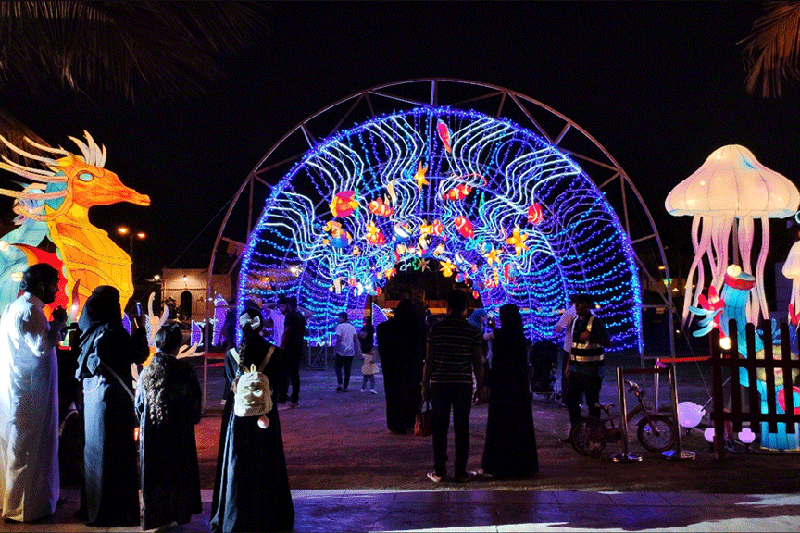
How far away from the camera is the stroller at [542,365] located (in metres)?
12.1

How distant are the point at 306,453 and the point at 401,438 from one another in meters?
1.40

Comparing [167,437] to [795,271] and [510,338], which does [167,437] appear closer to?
[510,338]

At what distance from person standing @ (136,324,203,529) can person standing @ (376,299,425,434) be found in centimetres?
458

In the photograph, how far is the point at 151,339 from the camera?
748cm

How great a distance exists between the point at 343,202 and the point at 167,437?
26.7ft

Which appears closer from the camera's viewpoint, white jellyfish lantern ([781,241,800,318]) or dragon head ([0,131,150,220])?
dragon head ([0,131,150,220])

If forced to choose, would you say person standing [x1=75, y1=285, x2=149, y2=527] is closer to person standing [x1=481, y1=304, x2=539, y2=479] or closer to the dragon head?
the dragon head

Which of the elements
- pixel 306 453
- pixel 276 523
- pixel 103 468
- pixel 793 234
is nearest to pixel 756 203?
pixel 306 453

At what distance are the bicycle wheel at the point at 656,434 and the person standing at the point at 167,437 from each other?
4.50m

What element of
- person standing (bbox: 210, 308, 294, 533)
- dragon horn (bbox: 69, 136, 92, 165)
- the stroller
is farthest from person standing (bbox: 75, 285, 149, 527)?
the stroller

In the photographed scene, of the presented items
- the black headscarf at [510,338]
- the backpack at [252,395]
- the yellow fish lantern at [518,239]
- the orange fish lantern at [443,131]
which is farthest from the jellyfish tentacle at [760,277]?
the yellow fish lantern at [518,239]

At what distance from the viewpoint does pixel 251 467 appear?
16.4 feet

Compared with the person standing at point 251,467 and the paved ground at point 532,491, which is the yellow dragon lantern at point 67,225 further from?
the person standing at point 251,467

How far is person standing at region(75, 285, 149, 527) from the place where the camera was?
203 inches
